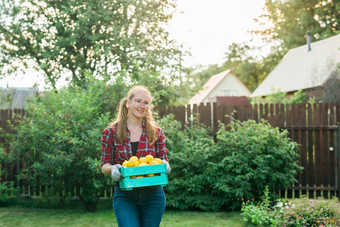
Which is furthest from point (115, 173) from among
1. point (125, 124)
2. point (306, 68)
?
point (306, 68)

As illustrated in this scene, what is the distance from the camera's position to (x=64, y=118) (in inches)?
272

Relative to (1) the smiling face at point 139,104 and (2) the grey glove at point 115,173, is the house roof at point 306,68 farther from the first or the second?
(2) the grey glove at point 115,173

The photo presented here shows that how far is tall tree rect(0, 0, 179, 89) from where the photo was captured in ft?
42.5

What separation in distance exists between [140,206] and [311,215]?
10.3 ft

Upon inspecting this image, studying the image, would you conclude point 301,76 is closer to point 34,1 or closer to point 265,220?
point 34,1

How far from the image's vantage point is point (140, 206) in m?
3.16

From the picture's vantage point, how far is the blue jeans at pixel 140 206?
307 cm

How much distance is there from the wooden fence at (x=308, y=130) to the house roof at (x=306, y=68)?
38.2 ft

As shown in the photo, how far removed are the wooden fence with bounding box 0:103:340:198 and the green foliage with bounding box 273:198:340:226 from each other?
2.69m

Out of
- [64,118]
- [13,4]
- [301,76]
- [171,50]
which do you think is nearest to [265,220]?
[64,118]

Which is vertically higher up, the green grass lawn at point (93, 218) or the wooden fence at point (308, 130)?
the wooden fence at point (308, 130)

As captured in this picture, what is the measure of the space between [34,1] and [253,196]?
10.5 metres

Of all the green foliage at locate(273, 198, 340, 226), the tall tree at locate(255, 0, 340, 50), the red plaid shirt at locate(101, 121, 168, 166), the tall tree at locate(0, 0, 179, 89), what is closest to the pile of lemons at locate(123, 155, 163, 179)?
the red plaid shirt at locate(101, 121, 168, 166)

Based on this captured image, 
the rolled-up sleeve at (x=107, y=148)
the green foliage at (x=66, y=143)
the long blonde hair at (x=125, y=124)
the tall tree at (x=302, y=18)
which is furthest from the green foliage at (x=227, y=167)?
the tall tree at (x=302, y=18)
